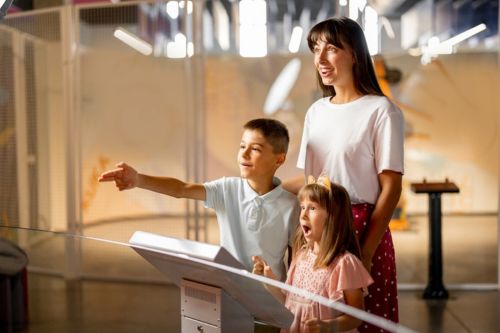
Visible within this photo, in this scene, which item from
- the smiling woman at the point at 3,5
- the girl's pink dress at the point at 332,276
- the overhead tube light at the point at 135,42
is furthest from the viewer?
the overhead tube light at the point at 135,42

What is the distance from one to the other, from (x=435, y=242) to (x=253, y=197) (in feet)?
10.4

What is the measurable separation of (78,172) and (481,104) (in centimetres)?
288

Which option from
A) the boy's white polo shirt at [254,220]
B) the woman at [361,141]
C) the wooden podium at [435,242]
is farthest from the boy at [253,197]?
the wooden podium at [435,242]

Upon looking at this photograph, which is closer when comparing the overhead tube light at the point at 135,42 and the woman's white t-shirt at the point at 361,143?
the woman's white t-shirt at the point at 361,143

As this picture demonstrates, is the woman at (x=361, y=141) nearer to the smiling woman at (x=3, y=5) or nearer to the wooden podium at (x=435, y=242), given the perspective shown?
the smiling woman at (x=3, y=5)

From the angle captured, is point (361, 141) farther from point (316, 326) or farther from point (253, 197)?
point (316, 326)

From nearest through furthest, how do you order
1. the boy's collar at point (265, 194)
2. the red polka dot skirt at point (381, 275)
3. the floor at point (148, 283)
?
the red polka dot skirt at point (381, 275) < the boy's collar at point (265, 194) < the floor at point (148, 283)

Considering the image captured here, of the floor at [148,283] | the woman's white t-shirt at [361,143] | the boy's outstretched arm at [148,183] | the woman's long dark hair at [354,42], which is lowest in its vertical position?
the floor at [148,283]

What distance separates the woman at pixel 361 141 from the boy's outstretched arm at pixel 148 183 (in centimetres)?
37

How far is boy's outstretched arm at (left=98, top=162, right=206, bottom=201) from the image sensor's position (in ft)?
6.82

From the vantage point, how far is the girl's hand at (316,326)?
146 centimetres

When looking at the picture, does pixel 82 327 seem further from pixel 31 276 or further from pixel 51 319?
pixel 31 276

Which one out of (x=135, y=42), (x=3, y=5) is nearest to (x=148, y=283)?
(x=135, y=42)

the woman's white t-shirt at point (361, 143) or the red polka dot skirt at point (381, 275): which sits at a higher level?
the woman's white t-shirt at point (361, 143)
